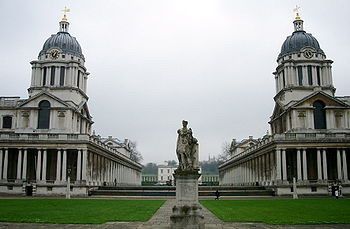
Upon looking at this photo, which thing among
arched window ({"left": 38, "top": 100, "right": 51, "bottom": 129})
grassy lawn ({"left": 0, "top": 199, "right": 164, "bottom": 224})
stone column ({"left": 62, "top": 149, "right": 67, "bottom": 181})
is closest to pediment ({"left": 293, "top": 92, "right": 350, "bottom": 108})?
stone column ({"left": 62, "top": 149, "right": 67, "bottom": 181})

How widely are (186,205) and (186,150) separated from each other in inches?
111

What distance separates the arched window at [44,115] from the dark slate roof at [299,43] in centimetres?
4953

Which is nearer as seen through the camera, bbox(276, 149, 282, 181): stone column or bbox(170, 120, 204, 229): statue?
bbox(170, 120, 204, 229): statue

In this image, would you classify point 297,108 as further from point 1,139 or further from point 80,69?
point 1,139

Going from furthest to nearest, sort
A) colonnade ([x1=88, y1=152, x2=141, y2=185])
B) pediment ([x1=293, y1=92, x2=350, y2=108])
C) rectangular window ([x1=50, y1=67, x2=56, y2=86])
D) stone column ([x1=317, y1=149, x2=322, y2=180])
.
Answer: rectangular window ([x1=50, y1=67, x2=56, y2=86]), pediment ([x1=293, y1=92, x2=350, y2=108]), colonnade ([x1=88, y1=152, x2=141, y2=185]), stone column ([x1=317, y1=149, x2=322, y2=180])

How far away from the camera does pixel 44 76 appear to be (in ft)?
276

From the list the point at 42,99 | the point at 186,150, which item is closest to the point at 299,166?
the point at 42,99

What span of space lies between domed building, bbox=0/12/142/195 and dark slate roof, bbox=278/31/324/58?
43.5 meters

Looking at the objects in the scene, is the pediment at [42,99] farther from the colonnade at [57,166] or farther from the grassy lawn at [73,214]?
the grassy lawn at [73,214]

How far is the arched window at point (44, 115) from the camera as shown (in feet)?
256

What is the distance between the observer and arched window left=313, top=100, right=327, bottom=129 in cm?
7750

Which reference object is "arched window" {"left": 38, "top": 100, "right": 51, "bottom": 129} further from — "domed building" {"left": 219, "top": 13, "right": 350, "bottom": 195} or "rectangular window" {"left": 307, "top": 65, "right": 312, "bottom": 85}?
"rectangular window" {"left": 307, "top": 65, "right": 312, "bottom": 85}

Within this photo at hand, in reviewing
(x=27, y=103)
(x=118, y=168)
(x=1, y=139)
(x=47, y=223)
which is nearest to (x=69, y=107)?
(x=27, y=103)

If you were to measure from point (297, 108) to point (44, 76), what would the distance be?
1988 inches
